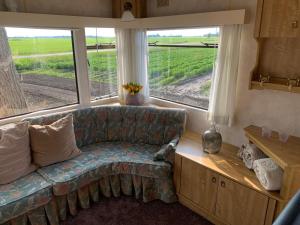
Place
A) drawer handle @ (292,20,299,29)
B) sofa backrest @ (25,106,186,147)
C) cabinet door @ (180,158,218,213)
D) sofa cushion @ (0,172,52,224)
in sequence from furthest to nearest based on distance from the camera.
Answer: sofa backrest @ (25,106,186,147)
cabinet door @ (180,158,218,213)
sofa cushion @ (0,172,52,224)
drawer handle @ (292,20,299,29)

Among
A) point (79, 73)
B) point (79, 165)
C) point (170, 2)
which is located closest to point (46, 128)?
point (79, 165)

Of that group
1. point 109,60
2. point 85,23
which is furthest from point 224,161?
point 85,23

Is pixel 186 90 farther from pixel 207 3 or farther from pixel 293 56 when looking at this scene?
pixel 293 56

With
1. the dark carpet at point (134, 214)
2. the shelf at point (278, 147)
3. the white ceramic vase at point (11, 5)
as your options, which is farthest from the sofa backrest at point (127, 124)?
the white ceramic vase at point (11, 5)

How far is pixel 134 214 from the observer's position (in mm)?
2320

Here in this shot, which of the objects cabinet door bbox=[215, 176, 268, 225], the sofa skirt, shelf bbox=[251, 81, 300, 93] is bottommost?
the sofa skirt

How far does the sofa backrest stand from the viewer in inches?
109

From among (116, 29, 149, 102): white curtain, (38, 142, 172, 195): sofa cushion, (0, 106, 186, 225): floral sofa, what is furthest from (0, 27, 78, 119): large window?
(38, 142, 172, 195): sofa cushion

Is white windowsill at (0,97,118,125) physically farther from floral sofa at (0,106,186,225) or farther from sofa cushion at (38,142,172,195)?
sofa cushion at (38,142,172,195)

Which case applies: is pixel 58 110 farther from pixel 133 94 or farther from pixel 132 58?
pixel 132 58

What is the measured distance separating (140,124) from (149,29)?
1257 millimetres

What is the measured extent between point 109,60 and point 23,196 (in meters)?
2.05

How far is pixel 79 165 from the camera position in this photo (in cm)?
237

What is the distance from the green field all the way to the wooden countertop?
0.86 meters
